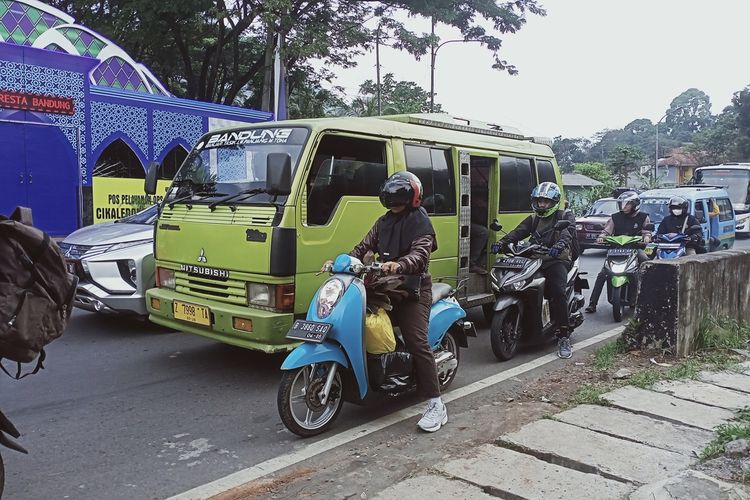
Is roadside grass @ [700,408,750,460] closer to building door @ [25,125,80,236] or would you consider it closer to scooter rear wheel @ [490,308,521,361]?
scooter rear wheel @ [490,308,521,361]

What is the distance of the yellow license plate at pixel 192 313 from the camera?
5.46 meters

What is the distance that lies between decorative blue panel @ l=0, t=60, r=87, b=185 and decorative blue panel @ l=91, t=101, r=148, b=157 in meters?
0.51

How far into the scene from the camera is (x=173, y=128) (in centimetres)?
1711

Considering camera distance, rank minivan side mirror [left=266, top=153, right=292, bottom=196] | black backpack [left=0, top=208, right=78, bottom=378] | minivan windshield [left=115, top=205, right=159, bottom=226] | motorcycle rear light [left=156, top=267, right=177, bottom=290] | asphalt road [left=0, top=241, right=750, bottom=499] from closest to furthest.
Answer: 1. black backpack [left=0, top=208, right=78, bottom=378]
2. asphalt road [left=0, top=241, right=750, bottom=499]
3. minivan side mirror [left=266, top=153, right=292, bottom=196]
4. motorcycle rear light [left=156, top=267, right=177, bottom=290]
5. minivan windshield [left=115, top=205, right=159, bottom=226]

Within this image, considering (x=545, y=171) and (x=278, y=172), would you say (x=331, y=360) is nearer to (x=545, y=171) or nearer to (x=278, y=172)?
(x=278, y=172)

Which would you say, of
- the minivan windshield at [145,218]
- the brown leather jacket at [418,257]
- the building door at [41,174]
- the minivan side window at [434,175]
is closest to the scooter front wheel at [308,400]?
the brown leather jacket at [418,257]

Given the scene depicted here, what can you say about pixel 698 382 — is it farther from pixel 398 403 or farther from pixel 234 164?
pixel 234 164

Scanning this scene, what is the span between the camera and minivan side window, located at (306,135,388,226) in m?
5.47

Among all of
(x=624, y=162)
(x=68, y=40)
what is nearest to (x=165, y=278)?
(x=68, y=40)

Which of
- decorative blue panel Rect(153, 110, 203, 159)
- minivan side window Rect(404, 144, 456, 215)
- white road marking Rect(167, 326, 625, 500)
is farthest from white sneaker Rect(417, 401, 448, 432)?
decorative blue panel Rect(153, 110, 203, 159)

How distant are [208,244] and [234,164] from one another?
806 mm

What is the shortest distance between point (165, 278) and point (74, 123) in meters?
9.92

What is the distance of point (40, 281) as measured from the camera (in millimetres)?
2779

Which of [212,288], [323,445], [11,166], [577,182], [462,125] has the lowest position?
[323,445]
